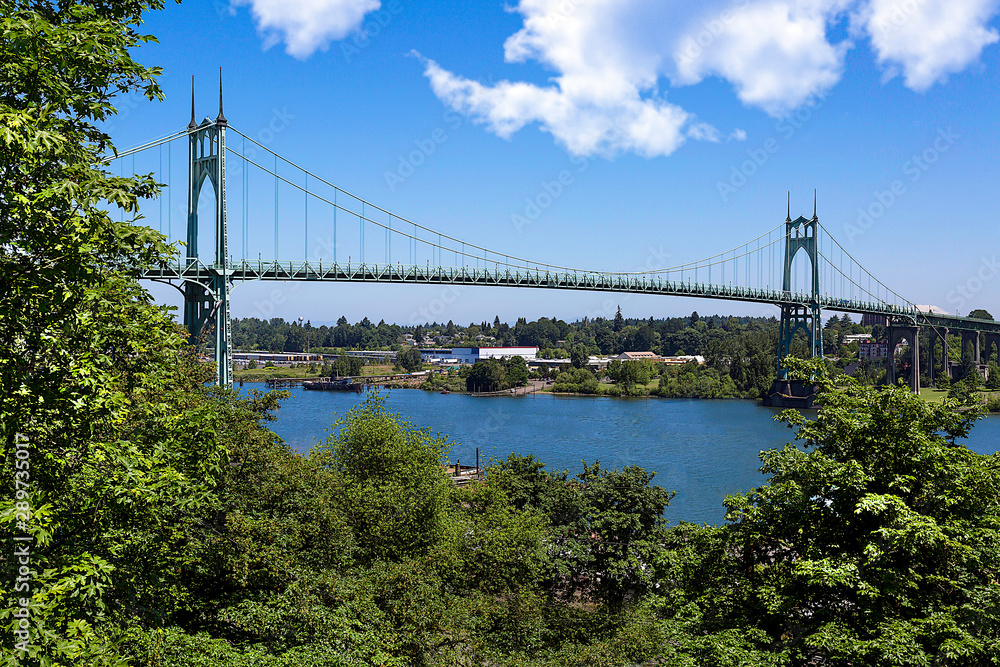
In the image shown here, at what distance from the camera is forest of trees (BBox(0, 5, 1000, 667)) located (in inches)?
142

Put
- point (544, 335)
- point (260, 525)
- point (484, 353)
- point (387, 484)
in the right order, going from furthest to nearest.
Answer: point (544, 335) → point (484, 353) → point (387, 484) → point (260, 525)

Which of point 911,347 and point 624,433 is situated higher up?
point 911,347

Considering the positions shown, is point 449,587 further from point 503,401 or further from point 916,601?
point 503,401

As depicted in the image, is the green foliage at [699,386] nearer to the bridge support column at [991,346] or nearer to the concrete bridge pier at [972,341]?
the concrete bridge pier at [972,341]

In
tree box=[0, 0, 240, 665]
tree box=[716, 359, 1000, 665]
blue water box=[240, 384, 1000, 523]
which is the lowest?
blue water box=[240, 384, 1000, 523]

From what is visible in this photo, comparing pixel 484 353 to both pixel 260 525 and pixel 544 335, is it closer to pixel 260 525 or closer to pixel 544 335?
pixel 544 335

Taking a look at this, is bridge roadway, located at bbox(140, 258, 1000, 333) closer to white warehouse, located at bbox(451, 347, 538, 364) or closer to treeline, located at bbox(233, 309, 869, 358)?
treeline, located at bbox(233, 309, 869, 358)

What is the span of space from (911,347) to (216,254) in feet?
179

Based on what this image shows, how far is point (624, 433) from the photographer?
121ft

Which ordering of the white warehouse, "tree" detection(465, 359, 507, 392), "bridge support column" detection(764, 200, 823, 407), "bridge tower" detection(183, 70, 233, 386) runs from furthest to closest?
1. the white warehouse
2. "tree" detection(465, 359, 507, 392)
3. "bridge support column" detection(764, 200, 823, 407)
4. "bridge tower" detection(183, 70, 233, 386)

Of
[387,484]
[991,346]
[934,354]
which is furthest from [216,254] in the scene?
[991,346]

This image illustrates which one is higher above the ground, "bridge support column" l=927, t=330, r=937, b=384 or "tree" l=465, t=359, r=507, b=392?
"bridge support column" l=927, t=330, r=937, b=384
